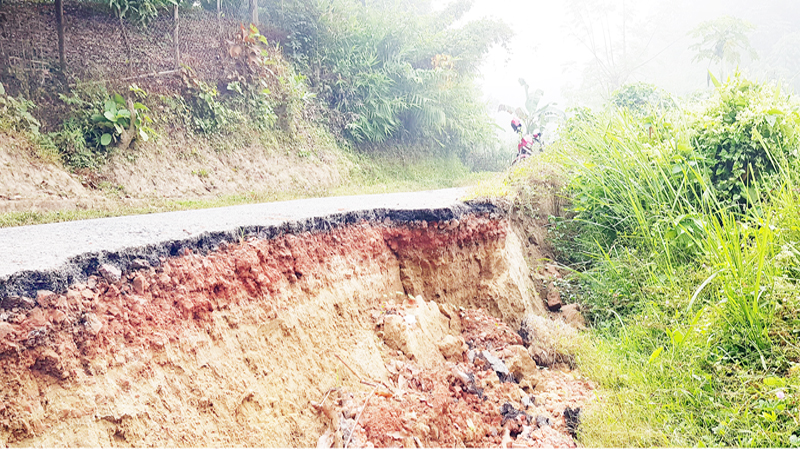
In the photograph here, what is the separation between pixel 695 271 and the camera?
4.72 metres

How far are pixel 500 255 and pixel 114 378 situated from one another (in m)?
4.50

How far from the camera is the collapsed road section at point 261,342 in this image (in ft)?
8.26

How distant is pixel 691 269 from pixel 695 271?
0.15 ft

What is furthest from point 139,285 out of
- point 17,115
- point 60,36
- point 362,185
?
point 362,185

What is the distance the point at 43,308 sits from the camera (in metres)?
2.54

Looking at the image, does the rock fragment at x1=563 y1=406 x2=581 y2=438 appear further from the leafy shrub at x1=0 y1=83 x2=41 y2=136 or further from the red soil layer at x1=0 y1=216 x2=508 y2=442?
the leafy shrub at x1=0 y1=83 x2=41 y2=136

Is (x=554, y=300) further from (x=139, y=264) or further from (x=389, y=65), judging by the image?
(x=389, y=65)

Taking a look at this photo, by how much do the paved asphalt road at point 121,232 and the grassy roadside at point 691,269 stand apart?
266cm

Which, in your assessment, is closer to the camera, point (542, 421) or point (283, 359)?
point (283, 359)

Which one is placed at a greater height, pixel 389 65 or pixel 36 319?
pixel 389 65

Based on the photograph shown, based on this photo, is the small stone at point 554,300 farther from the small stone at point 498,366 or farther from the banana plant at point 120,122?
the banana plant at point 120,122

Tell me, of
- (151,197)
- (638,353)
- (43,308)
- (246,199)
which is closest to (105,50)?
(151,197)

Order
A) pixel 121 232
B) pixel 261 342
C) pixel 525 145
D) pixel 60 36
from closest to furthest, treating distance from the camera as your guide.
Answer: pixel 261 342 → pixel 121 232 → pixel 60 36 → pixel 525 145

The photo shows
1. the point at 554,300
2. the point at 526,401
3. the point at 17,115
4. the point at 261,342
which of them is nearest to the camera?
the point at 261,342
